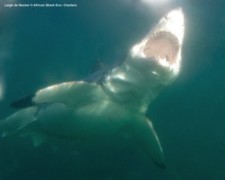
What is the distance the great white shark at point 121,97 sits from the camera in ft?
19.5

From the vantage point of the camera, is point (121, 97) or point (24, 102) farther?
point (121, 97)

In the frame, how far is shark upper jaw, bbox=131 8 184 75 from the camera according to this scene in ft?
19.1

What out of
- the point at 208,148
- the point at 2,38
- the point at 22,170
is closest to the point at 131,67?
the point at 22,170

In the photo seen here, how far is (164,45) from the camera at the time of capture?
6.03m

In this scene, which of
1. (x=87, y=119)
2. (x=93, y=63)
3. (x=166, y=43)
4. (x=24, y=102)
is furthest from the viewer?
(x=93, y=63)

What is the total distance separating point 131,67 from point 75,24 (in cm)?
1813

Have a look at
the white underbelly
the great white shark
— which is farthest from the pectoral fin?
the white underbelly

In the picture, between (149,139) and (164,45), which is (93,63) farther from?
(164,45)

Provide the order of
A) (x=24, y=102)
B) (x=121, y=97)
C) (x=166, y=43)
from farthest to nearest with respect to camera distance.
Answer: (x=121, y=97)
(x=24, y=102)
(x=166, y=43)

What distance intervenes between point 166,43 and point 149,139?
2.51 metres

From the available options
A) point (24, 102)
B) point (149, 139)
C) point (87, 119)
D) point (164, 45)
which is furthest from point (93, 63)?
point (164, 45)

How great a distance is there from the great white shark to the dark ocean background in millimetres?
8078

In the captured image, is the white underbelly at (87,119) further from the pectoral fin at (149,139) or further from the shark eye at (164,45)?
the shark eye at (164,45)

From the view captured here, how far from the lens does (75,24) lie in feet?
77.9
